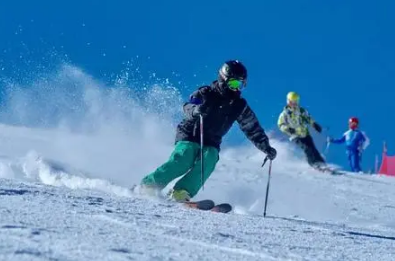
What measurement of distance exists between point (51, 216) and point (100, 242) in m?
0.65

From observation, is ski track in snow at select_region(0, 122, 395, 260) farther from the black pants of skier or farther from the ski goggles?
the black pants of skier

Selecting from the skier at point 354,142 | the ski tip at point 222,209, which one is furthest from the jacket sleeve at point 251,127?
the skier at point 354,142

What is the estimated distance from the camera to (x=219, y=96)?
698 cm

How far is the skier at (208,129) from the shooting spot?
6.59 m

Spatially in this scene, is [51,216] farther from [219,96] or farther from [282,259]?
[219,96]

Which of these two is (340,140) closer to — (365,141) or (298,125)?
(365,141)

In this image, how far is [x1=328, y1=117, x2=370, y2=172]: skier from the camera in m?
18.6

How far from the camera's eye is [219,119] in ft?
22.9

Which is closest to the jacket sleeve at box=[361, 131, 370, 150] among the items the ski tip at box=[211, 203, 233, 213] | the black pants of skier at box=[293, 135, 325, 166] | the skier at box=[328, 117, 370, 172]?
the skier at box=[328, 117, 370, 172]

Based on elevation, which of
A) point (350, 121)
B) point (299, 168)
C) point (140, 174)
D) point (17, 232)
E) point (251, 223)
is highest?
point (350, 121)

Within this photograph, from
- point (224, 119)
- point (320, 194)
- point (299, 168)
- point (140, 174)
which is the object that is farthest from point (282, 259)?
point (299, 168)

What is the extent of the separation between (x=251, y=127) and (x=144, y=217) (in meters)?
2.75

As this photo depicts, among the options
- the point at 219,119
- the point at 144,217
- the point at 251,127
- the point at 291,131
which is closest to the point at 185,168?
the point at 219,119

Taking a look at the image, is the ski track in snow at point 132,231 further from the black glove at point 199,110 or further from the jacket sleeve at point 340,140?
the jacket sleeve at point 340,140
